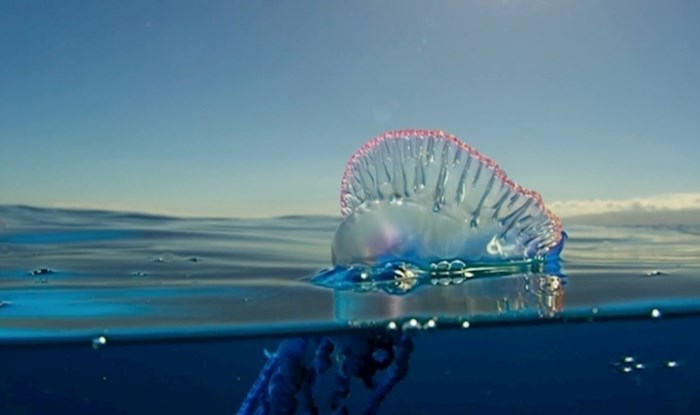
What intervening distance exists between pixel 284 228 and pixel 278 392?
4.33 metres

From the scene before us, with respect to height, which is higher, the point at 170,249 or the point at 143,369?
the point at 170,249

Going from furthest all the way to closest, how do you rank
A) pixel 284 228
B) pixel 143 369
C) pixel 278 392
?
pixel 143 369
pixel 284 228
pixel 278 392

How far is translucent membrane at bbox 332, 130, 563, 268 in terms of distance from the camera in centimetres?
412

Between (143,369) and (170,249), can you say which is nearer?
(170,249)

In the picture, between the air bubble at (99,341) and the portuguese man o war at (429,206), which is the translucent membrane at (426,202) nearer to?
the portuguese man o war at (429,206)

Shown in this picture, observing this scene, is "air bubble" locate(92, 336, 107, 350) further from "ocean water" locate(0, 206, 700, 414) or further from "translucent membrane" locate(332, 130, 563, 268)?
"translucent membrane" locate(332, 130, 563, 268)

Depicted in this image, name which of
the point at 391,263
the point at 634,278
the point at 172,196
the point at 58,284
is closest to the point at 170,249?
the point at 172,196

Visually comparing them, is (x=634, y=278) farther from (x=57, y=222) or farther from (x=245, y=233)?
(x=57, y=222)

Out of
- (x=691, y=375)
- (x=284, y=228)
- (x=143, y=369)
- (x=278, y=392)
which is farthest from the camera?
(x=691, y=375)

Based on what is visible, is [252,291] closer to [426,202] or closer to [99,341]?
[99,341]

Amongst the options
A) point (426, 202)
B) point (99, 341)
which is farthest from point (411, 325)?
point (99, 341)

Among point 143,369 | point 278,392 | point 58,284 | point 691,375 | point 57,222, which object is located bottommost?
point 691,375

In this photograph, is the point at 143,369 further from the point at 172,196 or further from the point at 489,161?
the point at 489,161

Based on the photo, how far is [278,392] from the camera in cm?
411
